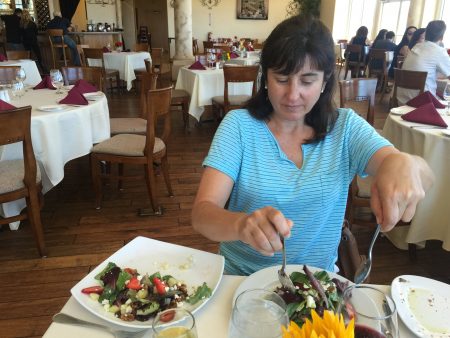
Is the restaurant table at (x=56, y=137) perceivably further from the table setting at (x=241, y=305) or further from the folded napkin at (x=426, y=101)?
the folded napkin at (x=426, y=101)

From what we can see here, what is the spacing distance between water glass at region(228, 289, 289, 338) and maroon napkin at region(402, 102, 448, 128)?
2063 mm

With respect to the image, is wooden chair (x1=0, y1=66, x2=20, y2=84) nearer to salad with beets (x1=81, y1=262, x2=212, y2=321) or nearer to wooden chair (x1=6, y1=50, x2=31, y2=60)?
wooden chair (x1=6, y1=50, x2=31, y2=60)

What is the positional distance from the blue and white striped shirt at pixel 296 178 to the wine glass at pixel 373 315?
1.81 feet

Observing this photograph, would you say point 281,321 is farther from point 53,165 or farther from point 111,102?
point 111,102

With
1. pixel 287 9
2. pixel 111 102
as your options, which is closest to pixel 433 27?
pixel 111 102

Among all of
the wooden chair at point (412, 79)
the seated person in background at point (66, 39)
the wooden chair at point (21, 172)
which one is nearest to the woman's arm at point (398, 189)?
the wooden chair at point (21, 172)

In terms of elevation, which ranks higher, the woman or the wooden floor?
the woman

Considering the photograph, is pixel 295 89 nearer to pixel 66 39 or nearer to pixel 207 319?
pixel 207 319

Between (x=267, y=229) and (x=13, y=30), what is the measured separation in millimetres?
9258

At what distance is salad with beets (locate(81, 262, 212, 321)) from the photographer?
781 millimetres

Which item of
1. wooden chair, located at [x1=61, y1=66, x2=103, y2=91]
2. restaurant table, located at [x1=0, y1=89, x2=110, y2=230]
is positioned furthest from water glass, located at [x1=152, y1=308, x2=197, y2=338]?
wooden chair, located at [x1=61, y1=66, x2=103, y2=91]

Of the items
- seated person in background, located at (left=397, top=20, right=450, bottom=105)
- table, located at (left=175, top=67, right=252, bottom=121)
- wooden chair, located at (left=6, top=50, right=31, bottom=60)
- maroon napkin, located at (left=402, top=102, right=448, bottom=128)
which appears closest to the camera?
maroon napkin, located at (left=402, top=102, right=448, bottom=128)

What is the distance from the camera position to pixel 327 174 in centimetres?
116

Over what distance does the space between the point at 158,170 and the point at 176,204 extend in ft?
2.29
